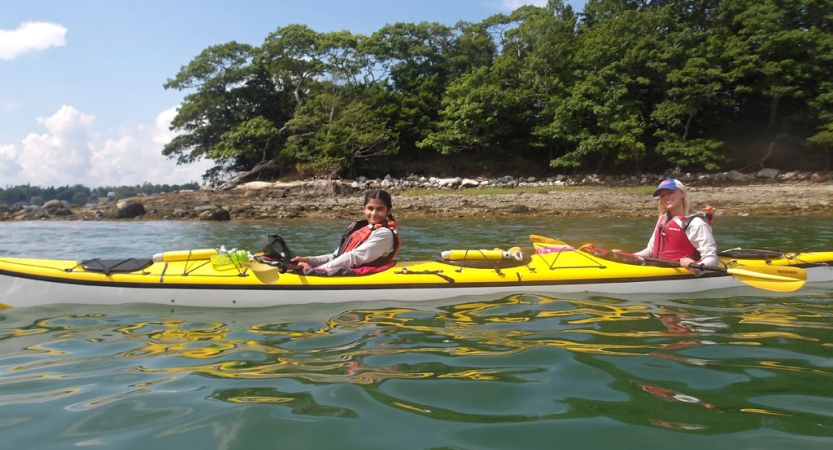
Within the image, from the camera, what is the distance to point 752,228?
1214cm

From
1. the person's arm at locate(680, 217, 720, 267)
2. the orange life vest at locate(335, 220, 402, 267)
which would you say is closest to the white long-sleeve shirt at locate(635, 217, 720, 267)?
the person's arm at locate(680, 217, 720, 267)

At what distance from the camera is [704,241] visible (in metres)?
5.24

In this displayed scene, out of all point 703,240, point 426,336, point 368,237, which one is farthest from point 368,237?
point 703,240

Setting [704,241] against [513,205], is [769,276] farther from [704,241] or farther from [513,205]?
[513,205]

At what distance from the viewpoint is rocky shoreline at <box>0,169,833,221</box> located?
16906mm

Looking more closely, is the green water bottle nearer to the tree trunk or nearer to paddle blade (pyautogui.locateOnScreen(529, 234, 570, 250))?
paddle blade (pyautogui.locateOnScreen(529, 234, 570, 250))

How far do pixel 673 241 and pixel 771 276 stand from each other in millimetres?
906

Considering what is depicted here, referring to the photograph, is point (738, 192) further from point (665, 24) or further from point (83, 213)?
point (83, 213)

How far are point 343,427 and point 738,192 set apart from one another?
20737mm

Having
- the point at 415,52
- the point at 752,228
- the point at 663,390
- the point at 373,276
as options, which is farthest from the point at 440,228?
the point at 415,52

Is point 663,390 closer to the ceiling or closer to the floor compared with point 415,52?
closer to the floor

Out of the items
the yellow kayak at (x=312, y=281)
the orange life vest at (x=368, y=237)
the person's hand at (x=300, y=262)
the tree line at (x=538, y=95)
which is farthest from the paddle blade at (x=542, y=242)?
the tree line at (x=538, y=95)

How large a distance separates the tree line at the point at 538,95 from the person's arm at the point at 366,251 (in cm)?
2167

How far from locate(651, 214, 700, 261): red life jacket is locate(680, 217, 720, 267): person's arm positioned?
93mm
